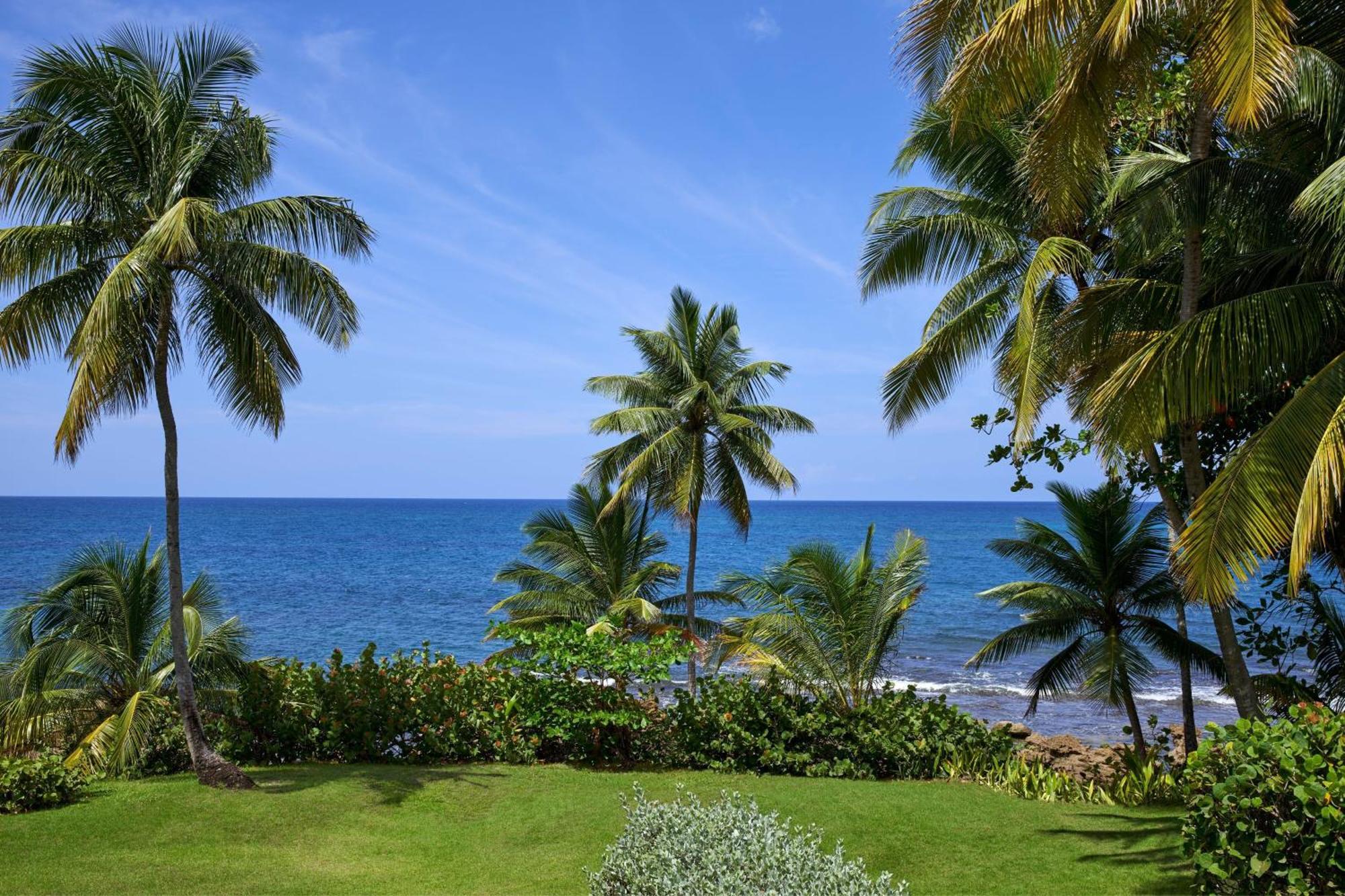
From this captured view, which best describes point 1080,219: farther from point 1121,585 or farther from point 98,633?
point 98,633

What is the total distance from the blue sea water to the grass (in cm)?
424

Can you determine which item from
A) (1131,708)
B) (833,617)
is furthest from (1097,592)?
(833,617)

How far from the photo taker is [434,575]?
67500mm

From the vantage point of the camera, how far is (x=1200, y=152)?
312 inches

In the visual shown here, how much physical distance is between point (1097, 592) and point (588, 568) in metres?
10.3

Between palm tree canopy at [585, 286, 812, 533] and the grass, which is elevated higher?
palm tree canopy at [585, 286, 812, 533]

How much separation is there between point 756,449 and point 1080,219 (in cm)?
821

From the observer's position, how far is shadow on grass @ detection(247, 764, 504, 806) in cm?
989

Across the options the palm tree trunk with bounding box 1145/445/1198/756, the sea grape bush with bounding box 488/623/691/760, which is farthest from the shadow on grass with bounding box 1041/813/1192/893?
the sea grape bush with bounding box 488/623/691/760

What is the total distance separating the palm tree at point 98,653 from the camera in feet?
37.6

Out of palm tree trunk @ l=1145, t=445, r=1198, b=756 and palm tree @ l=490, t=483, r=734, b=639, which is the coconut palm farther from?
palm tree @ l=490, t=483, r=734, b=639

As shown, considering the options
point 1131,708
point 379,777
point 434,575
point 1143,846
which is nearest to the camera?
point 1143,846

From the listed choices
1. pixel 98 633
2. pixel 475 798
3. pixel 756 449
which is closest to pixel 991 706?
pixel 756 449

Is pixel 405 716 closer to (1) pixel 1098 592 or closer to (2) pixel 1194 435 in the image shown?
(2) pixel 1194 435
